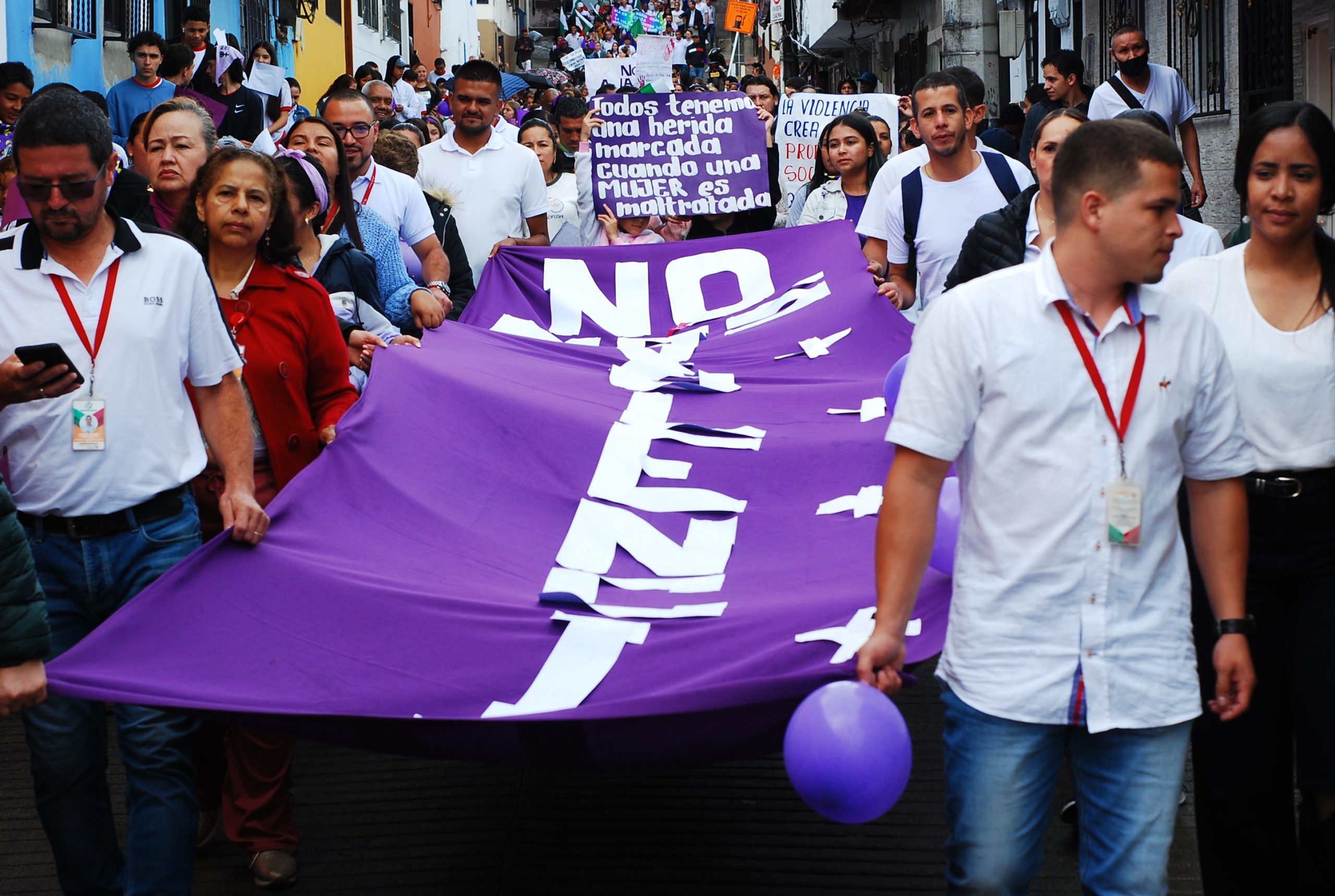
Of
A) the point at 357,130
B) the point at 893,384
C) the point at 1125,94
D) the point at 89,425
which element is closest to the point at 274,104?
the point at 357,130

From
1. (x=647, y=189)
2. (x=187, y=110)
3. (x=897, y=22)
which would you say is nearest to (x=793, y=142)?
(x=647, y=189)

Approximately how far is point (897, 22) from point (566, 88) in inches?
305

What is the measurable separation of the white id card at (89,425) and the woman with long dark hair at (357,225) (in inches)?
93.2

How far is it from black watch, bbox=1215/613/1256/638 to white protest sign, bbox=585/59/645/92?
17.0m

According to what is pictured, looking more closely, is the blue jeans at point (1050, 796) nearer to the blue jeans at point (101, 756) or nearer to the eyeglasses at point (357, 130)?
the blue jeans at point (101, 756)

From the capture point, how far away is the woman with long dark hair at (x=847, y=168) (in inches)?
335

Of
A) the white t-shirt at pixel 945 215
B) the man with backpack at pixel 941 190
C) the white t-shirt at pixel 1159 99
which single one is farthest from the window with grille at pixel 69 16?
the white t-shirt at pixel 945 215

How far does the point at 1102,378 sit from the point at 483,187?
594 centimetres

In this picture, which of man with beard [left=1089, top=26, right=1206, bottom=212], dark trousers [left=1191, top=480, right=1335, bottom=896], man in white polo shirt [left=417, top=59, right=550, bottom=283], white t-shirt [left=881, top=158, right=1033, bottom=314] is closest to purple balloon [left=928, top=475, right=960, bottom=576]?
dark trousers [left=1191, top=480, right=1335, bottom=896]

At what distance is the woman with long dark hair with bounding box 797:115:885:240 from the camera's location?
27.9 feet

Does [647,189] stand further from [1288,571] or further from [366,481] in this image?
[1288,571]

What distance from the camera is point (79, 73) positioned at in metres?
13.7

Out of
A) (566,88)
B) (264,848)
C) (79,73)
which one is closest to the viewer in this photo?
(264,848)

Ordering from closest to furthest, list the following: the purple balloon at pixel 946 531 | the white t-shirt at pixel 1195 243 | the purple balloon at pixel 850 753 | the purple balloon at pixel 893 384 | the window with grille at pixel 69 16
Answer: the purple balloon at pixel 850 753 < the purple balloon at pixel 946 531 < the white t-shirt at pixel 1195 243 < the purple balloon at pixel 893 384 < the window with grille at pixel 69 16
